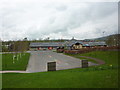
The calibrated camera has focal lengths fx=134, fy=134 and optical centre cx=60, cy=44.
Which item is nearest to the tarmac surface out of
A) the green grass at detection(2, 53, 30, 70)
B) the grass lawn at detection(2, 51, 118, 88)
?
the green grass at detection(2, 53, 30, 70)

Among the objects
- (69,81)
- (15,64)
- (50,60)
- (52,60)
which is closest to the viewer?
(69,81)

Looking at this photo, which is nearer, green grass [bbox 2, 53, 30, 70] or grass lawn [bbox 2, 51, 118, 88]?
grass lawn [bbox 2, 51, 118, 88]

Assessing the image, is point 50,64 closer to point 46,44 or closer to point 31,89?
point 31,89

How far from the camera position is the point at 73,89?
525cm

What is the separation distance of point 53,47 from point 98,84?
79.6m

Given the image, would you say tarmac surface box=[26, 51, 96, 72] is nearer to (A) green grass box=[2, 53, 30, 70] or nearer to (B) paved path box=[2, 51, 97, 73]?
(B) paved path box=[2, 51, 97, 73]

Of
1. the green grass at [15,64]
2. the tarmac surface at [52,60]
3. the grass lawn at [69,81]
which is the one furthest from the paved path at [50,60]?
the grass lawn at [69,81]

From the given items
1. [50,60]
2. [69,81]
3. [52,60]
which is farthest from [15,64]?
[69,81]

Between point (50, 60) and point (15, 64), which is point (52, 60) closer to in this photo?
point (50, 60)

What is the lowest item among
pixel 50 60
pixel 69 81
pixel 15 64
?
pixel 50 60

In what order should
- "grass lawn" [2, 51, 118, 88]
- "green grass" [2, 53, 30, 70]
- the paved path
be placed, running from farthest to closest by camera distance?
1. "green grass" [2, 53, 30, 70]
2. the paved path
3. "grass lawn" [2, 51, 118, 88]

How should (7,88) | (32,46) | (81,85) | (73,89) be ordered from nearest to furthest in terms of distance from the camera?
(73,89) → (81,85) → (7,88) → (32,46)

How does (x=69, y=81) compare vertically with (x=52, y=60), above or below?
above

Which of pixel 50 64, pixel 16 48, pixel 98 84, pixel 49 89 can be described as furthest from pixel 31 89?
pixel 16 48
